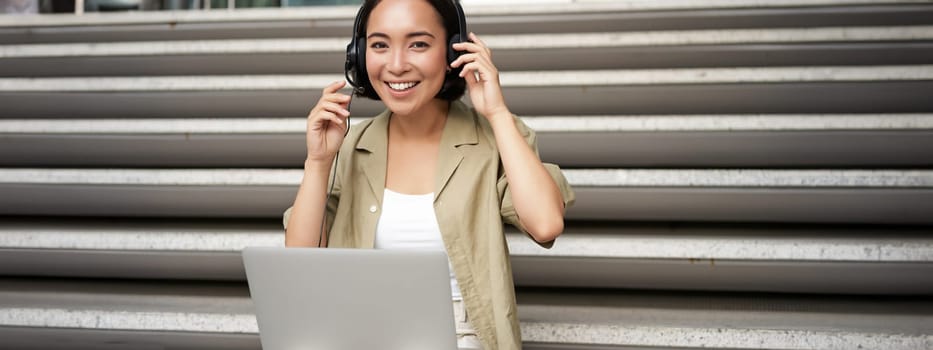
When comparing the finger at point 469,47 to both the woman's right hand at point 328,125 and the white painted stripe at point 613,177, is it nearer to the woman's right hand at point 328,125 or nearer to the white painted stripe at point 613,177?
the woman's right hand at point 328,125

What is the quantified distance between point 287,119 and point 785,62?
180 centimetres

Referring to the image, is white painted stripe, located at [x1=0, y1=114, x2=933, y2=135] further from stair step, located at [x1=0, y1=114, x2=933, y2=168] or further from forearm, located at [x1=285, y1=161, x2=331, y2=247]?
forearm, located at [x1=285, y1=161, x2=331, y2=247]

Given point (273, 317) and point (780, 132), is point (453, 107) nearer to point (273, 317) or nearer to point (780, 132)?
point (273, 317)

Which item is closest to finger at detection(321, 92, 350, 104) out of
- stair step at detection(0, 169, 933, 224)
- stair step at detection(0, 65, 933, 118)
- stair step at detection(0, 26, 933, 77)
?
stair step at detection(0, 169, 933, 224)

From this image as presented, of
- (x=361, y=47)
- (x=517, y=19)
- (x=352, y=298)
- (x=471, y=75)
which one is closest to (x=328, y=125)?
(x=361, y=47)

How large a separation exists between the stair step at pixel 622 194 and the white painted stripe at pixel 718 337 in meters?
0.43

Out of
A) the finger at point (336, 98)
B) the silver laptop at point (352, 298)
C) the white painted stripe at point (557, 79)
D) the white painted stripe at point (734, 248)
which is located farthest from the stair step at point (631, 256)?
the silver laptop at point (352, 298)

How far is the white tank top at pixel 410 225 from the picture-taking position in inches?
47.7

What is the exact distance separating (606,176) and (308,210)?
1.28 metres

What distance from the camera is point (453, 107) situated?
1.31 meters

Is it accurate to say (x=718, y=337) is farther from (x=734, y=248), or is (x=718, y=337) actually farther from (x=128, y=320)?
(x=128, y=320)

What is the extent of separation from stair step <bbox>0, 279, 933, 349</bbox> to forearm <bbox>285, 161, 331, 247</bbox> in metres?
0.84

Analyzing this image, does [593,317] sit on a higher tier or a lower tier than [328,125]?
lower

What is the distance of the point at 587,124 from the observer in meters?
2.51
